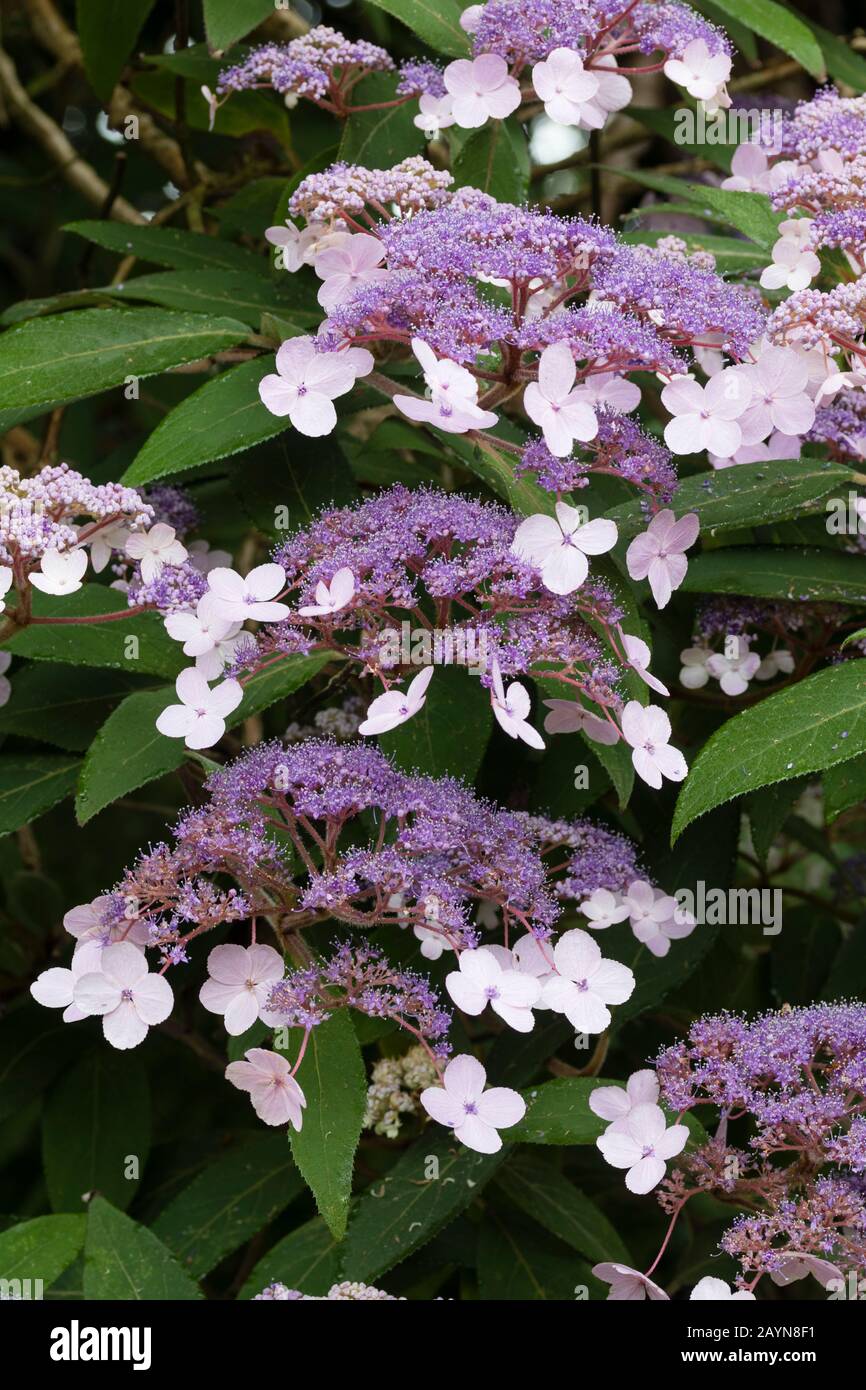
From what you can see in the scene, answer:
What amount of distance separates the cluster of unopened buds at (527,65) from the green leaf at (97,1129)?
1.25 meters

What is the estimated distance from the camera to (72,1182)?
6.79ft

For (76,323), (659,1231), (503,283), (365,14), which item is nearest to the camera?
(503,283)

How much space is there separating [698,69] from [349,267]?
1.65 ft

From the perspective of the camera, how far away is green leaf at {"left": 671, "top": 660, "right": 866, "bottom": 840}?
4.63 feet

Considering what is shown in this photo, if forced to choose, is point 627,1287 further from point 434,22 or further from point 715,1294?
point 434,22

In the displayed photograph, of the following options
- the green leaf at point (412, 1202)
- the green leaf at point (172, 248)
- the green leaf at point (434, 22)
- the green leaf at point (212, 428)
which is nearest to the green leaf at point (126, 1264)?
the green leaf at point (412, 1202)

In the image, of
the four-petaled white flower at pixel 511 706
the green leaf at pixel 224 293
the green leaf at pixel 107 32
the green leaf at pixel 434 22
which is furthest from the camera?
the green leaf at pixel 107 32

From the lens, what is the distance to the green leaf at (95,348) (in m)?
1.63

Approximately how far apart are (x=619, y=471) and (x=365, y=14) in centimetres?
148

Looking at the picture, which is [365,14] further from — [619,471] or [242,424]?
[619,471]

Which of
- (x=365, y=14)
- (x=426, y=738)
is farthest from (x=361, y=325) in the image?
(x=365, y=14)

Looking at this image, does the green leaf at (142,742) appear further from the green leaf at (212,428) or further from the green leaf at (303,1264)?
the green leaf at (303,1264)

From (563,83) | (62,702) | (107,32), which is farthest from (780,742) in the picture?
(107,32)

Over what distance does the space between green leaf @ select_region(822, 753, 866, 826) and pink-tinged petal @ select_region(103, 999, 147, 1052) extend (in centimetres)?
67
